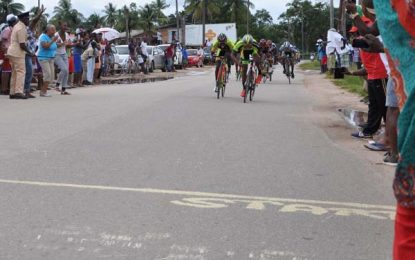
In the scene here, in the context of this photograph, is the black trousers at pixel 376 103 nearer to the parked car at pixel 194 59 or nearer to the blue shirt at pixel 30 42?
the blue shirt at pixel 30 42

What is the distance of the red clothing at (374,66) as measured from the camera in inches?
317

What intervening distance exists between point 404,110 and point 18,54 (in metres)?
12.9

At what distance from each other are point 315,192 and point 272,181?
0.55m

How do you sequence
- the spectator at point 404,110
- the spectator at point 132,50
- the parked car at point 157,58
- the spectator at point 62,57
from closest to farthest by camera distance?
the spectator at point 404,110
the spectator at point 62,57
the spectator at point 132,50
the parked car at point 157,58

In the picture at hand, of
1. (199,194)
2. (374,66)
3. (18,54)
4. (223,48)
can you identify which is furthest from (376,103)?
(18,54)

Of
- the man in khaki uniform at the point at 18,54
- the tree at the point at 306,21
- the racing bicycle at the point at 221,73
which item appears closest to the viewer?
the man in khaki uniform at the point at 18,54

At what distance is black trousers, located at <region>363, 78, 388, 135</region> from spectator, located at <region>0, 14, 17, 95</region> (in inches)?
364

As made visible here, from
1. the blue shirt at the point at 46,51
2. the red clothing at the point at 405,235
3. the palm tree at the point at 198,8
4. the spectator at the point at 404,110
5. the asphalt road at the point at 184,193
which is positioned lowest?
the asphalt road at the point at 184,193

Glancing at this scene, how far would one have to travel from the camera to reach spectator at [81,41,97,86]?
2047 cm

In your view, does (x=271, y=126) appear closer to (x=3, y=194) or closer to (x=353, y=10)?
(x=353, y=10)

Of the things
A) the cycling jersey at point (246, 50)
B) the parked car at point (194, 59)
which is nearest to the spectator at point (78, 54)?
the cycling jersey at point (246, 50)

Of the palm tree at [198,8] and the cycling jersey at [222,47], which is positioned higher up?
the palm tree at [198,8]

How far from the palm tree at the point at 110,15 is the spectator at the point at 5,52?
96493 millimetres

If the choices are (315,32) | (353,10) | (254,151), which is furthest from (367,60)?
(315,32)
